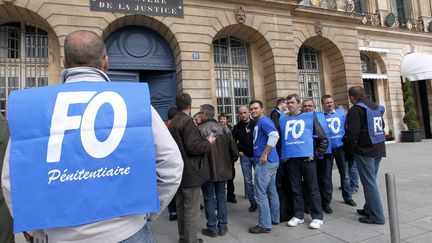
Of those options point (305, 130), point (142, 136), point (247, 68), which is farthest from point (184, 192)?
point (247, 68)

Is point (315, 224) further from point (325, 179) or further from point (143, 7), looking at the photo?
point (143, 7)

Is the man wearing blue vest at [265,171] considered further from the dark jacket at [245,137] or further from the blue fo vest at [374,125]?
the blue fo vest at [374,125]

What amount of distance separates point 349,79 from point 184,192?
13.2m

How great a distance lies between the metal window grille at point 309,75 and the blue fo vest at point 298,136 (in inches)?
420

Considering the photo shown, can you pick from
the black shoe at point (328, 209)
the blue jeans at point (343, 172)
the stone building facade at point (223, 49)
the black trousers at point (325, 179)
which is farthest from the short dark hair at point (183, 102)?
the stone building facade at point (223, 49)

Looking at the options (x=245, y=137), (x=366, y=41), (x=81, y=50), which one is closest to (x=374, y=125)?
(x=245, y=137)

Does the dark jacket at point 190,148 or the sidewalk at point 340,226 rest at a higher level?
the dark jacket at point 190,148

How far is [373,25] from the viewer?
17312 millimetres

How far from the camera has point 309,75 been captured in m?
15.1

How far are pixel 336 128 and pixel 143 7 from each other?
7851 mm

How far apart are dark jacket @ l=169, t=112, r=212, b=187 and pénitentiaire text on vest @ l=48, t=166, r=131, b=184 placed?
7.72 ft

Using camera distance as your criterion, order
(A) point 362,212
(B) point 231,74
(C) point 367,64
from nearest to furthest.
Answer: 1. (A) point 362,212
2. (B) point 231,74
3. (C) point 367,64

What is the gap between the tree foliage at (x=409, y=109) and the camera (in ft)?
54.9

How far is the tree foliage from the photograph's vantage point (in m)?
16.7
